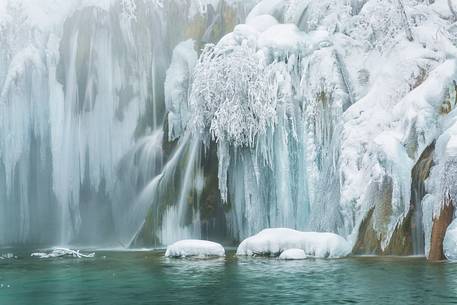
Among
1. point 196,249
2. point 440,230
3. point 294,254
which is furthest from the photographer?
point 196,249

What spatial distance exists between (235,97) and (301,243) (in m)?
8.27

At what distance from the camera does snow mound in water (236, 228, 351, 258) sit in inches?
971

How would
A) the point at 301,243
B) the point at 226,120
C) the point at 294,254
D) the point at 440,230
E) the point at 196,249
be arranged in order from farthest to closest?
the point at 226,120 → the point at 196,249 → the point at 301,243 → the point at 294,254 → the point at 440,230

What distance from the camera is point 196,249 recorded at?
26.4 meters

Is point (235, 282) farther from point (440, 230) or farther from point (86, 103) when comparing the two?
point (86, 103)

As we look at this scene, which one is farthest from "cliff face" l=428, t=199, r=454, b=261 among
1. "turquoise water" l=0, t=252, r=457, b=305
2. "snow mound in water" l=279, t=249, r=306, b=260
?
"snow mound in water" l=279, t=249, r=306, b=260

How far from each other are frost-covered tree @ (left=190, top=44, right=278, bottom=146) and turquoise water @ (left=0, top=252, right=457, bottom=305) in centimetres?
751

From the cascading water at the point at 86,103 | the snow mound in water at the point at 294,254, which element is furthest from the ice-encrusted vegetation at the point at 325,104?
the cascading water at the point at 86,103

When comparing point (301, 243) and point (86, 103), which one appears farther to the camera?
point (86, 103)

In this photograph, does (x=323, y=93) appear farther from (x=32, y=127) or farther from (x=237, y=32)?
(x=32, y=127)

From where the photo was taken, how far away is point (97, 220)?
3969 centimetres

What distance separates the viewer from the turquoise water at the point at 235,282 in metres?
15.3

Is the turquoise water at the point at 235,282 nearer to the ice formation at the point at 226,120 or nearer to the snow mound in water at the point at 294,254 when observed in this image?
the snow mound in water at the point at 294,254

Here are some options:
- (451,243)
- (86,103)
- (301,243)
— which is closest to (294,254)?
(301,243)
